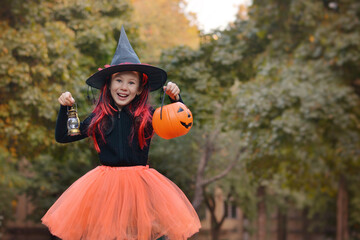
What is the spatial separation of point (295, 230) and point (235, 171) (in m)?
26.3

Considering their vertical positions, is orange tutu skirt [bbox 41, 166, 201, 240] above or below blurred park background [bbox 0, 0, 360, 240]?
below

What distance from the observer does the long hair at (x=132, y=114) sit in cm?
394

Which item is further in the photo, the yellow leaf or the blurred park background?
the yellow leaf

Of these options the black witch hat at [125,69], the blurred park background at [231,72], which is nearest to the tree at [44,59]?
the blurred park background at [231,72]

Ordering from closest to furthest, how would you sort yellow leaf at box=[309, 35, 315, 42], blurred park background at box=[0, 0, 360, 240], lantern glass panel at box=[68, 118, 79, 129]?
lantern glass panel at box=[68, 118, 79, 129]
blurred park background at box=[0, 0, 360, 240]
yellow leaf at box=[309, 35, 315, 42]

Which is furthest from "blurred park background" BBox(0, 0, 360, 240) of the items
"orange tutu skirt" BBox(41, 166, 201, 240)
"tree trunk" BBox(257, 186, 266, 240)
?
"tree trunk" BBox(257, 186, 266, 240)

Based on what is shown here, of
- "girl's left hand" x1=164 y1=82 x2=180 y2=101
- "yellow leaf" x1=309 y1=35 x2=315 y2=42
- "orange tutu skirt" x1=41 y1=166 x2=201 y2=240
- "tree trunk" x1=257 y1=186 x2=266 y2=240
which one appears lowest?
"tree trunk" x1=257 y1=186 x2=266 y2=240

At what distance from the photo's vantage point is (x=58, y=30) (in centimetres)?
1017

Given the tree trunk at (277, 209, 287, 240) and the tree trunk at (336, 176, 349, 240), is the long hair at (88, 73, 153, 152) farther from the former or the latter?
the tree trunk at (277, 209, 287, 240)

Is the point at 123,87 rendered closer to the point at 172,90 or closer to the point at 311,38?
the point at 172,90

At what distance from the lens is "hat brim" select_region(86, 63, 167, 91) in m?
3.92

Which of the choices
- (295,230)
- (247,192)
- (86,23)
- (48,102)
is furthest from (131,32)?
(295,230)

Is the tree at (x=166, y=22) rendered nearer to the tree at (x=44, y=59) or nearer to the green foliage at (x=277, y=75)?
the green foliage at (x=277, y=75)

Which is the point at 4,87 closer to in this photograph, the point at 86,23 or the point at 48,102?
the point at 48,102
